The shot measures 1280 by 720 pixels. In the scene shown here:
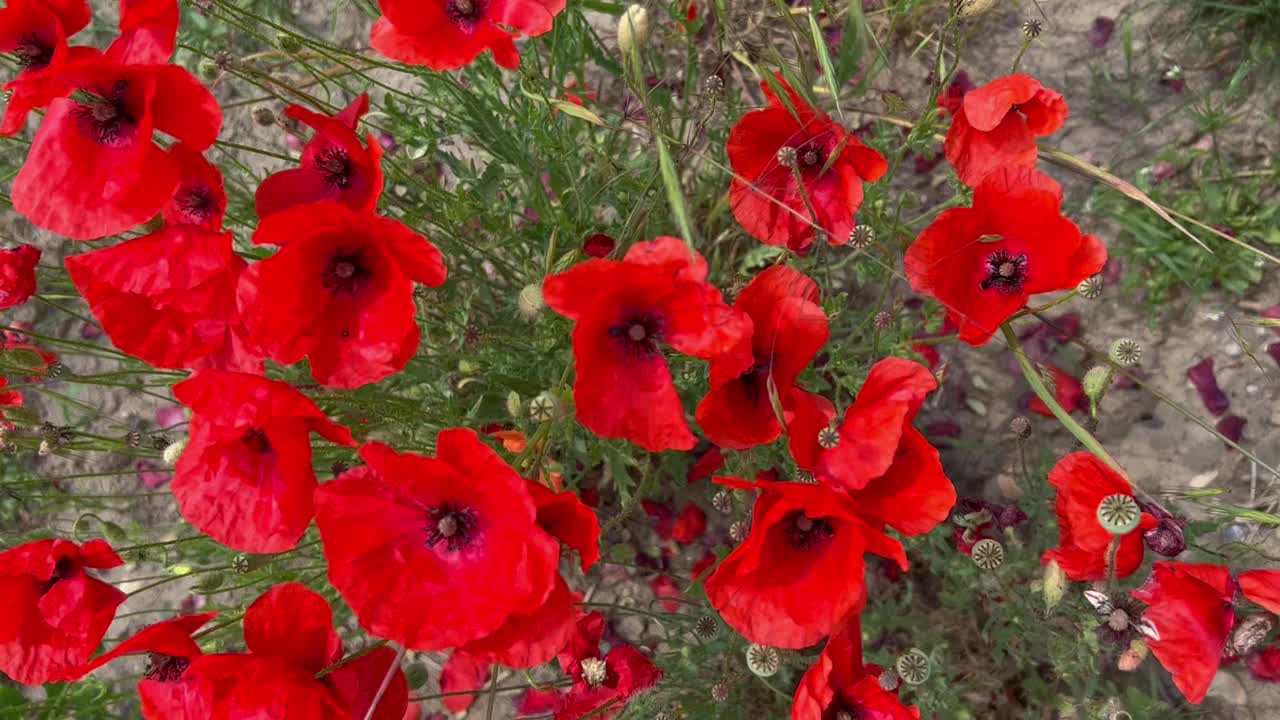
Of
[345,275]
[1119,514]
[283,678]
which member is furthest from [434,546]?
[1119,514]

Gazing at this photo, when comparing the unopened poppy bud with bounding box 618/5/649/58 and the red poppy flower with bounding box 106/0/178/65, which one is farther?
the unopened poppy bud with bounding box 618/5/649/58

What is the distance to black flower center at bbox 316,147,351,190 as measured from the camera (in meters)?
1.88

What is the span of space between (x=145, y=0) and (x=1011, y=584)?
7.89ft

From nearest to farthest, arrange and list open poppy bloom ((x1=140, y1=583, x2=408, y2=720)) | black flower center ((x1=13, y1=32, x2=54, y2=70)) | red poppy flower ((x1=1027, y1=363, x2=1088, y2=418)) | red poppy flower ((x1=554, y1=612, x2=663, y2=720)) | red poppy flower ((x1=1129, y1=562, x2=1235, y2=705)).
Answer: open poppy bloom ((x1=140, y1=583, x2=408, y2=720)) → red poppy flower ((x1=1129, y1=562, x2=1235, y2=705)) → black flower center ((x1=13, y1=32, x2=54, y2=70)) → red poppy flower ((x1=554, y1=612, x2=663, y2=720)) → red poppy flower ((x1=1027, y1=363, x2=1088, y2=418))

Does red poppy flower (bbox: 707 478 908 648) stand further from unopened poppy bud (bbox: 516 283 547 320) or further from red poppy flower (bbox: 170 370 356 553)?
red poppy flower (bbox: 170 370 356 553)

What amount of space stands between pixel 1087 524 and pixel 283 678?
1.59 metres

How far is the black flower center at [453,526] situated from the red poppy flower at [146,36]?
3.18 feet

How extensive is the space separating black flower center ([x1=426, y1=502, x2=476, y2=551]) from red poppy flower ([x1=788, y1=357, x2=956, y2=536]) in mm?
664

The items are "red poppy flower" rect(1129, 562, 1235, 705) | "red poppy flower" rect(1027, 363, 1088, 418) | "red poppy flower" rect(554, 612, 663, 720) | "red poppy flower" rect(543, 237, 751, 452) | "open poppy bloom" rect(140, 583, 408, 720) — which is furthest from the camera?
"red poppy flower" rect(1027, 363, 1088, 418)

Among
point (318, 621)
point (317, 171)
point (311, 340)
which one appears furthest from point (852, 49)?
point (318, 621)

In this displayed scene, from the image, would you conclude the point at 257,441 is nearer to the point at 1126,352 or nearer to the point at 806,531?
the point at 806,531

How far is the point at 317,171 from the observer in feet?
6.13

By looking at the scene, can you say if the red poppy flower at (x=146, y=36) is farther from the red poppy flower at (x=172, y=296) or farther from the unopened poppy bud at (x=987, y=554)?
the unopened poppy bud at (x=987, y=554)

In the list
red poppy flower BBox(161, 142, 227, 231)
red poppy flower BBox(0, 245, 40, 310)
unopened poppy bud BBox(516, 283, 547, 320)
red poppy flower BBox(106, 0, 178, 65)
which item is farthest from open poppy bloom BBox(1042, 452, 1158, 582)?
red poppy flower BBox(0, 245, 40, 310)
